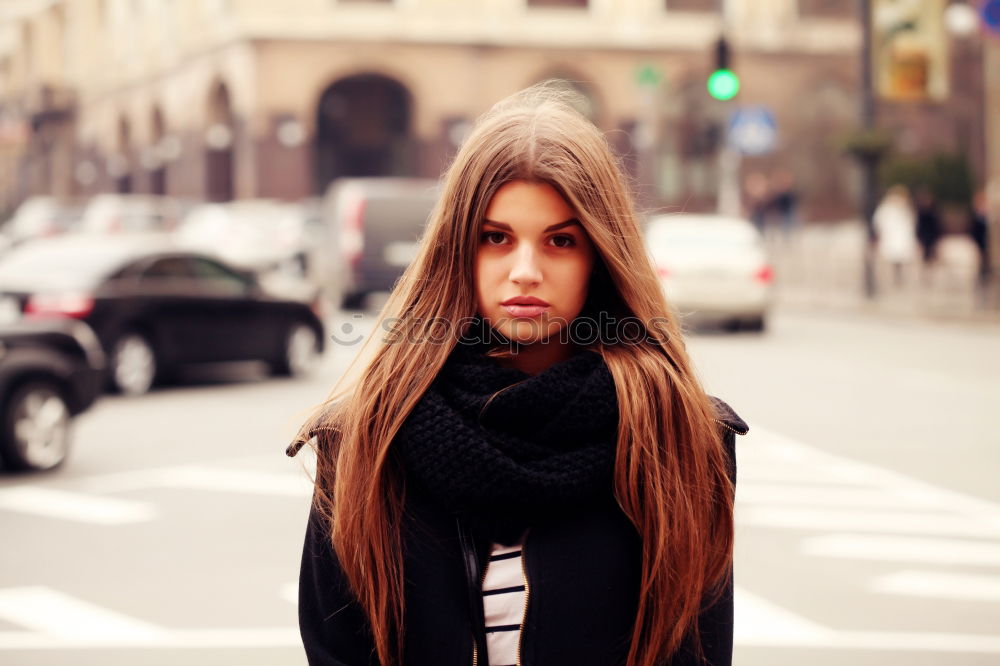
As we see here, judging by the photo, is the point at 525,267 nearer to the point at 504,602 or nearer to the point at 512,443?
the point at 512,443

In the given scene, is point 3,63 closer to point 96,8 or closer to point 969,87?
point 96,8

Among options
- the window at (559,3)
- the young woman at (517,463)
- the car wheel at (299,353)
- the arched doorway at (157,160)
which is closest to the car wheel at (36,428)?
the car wheel at (299,353)

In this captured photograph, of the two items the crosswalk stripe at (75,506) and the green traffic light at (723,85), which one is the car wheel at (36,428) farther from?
the green traffic light at (723,85)

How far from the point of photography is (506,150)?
234cm

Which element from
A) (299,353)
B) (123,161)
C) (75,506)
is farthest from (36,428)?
(123,161)

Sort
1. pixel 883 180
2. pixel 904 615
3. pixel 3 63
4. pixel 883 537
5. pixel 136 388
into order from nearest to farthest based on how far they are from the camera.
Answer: pixel 904 615 < pixel 883 537 < pixel 136 388 < pixel 883 180 < pixel 3 63

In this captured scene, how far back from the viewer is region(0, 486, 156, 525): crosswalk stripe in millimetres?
8312

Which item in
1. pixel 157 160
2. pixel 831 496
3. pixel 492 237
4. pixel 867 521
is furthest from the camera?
pixel 157 160

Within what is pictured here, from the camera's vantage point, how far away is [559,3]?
4972 centimetres

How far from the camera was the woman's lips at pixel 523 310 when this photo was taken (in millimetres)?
2383

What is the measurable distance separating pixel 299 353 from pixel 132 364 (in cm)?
225

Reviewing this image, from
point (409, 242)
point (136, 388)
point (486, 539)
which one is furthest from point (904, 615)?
point (409, 242)

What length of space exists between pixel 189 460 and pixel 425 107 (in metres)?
38.1

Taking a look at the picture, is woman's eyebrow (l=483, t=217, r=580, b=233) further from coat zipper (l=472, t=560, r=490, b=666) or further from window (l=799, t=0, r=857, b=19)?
window (l=799, t=0, r=857, b=19)
